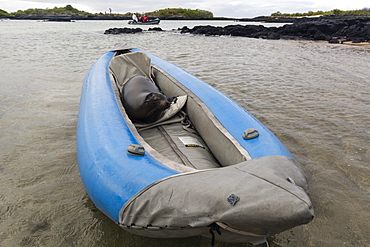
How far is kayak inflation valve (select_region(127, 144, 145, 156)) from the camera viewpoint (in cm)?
226

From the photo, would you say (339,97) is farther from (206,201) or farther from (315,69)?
(206,201)

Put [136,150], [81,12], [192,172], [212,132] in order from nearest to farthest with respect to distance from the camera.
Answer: [192,172] < [136,150] < [212,132] < [81,12]

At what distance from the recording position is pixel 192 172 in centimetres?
196

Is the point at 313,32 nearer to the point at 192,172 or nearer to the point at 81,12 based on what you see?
the point at 192,172

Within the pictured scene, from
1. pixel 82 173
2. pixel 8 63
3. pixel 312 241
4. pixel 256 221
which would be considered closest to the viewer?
pixel 256 221

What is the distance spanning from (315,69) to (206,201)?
8.53 m

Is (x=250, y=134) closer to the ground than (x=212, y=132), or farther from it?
farther from it

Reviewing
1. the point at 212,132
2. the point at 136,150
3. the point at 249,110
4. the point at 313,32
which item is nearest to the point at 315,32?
the point at 313,32

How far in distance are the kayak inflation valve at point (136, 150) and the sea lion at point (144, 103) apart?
1080 mm

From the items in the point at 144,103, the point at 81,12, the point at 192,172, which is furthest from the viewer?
the point at 81,12

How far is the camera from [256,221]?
1610 millimetres

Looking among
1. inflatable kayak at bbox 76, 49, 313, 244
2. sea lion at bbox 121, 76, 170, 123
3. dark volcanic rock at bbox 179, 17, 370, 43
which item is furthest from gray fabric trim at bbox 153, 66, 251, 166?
dark volcanic rock at bbox 179, 17, 370, 43

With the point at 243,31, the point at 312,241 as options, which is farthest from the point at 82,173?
the point at 243,31

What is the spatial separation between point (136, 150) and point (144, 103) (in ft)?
3.72
